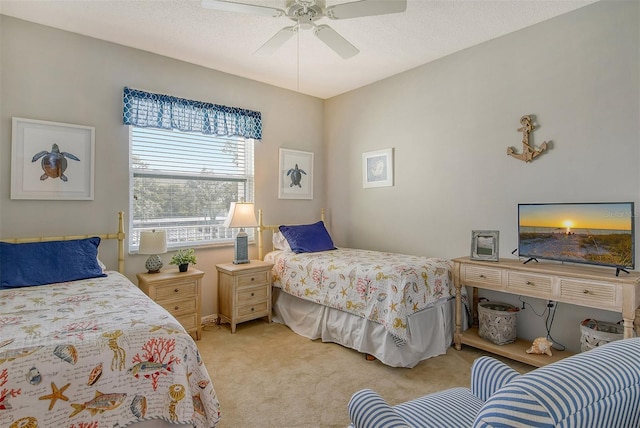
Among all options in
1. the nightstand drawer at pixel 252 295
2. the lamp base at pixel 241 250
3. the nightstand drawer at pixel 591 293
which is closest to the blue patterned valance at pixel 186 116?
the lamp base at pixel 241 250

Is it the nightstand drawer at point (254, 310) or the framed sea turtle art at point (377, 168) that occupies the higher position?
the framed sea turtle art at point (377, 168)

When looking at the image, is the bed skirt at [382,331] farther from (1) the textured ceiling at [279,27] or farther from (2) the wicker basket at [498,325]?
(1) the textured ceiling at [279,27]

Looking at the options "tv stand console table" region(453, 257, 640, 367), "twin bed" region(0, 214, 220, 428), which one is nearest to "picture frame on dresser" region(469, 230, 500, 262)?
"tv stand console table" region(453, 257, 640, 367)

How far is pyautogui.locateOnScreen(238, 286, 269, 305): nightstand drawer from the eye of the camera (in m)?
3.41

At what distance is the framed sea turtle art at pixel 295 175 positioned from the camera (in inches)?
169

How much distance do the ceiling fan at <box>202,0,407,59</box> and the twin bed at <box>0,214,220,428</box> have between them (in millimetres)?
1879

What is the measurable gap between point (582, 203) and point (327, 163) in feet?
9.91

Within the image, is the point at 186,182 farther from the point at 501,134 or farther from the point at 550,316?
the point at 550,316

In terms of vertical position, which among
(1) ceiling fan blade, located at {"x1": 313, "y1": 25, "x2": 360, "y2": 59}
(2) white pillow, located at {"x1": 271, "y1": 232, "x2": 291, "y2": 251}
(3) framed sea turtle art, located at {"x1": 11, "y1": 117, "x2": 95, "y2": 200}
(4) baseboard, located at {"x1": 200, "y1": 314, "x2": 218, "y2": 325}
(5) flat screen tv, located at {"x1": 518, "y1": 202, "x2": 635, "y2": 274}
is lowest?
(4) baseboard, located at {"x1": 200, "y1": 314, "x2": 218, "y2": 325}

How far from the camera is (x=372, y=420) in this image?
1.09m

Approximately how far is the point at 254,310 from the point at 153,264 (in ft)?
3.61

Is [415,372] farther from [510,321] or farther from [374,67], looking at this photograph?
[374,67]

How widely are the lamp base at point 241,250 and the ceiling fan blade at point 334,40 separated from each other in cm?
211

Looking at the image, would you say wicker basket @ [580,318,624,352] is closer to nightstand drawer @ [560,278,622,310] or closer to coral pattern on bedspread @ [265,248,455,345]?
nightstand drawer @ [560,278,622,310]
